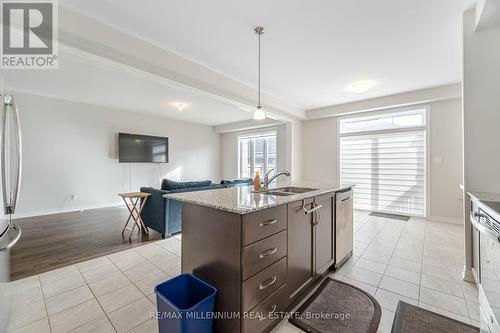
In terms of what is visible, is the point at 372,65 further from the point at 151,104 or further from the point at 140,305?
the point at 151,104

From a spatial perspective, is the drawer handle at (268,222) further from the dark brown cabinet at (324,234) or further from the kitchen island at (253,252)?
the dark brown cabinet at (324,234)

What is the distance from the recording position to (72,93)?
4.61 metres

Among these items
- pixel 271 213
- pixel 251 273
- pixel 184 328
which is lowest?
pixel 184 328

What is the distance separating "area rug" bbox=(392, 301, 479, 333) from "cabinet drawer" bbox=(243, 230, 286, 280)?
100 cm

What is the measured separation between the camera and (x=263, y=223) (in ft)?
4.76

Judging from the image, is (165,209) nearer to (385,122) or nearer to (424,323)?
(424,323)

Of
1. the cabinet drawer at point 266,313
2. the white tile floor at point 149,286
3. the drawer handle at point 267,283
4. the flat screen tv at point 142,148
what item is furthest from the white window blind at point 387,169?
the flat screen tv at point 142,148

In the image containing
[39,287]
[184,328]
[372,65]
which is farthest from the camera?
Result: [372,65]

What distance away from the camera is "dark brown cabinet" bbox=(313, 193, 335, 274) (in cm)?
202

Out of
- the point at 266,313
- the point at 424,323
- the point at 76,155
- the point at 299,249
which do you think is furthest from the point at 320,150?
the point at 76,155

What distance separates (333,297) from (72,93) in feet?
19.7

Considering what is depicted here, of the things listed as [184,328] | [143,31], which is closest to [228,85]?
[143,31]

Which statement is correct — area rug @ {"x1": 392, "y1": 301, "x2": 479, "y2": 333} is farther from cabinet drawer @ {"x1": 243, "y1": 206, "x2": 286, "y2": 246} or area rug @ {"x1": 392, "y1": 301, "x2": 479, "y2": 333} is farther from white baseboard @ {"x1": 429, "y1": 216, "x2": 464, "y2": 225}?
white baseboard @ {"x1": 429, "y1": 216, "x2": 464, "y2": 225}

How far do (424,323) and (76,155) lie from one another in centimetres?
681
